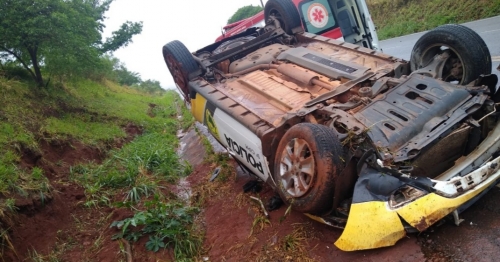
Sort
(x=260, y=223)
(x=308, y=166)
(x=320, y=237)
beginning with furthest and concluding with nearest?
(x=260, y=223), (x=320, y=237), (x=308, y=166)

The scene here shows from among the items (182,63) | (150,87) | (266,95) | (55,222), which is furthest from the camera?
(150,87)

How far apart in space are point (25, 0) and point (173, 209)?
21.2ft

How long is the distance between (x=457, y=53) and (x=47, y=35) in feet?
26.9

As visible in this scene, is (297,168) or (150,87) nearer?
(297,168)

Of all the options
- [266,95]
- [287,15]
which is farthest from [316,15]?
[266,95]

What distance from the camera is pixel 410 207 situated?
2848 mm

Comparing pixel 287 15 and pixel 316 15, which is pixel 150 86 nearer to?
pixel 316 15

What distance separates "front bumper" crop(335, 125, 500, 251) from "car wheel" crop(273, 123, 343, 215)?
0.26m

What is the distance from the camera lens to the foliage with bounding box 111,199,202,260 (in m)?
4.29

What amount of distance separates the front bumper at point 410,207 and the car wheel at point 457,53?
1257 mm

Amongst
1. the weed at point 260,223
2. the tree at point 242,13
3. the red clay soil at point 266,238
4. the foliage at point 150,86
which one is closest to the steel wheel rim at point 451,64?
the red clay soil at point 266,238

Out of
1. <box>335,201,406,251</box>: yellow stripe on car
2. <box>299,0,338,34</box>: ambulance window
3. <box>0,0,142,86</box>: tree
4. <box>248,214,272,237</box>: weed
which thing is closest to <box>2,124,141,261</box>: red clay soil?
<box>248,214,272,237</box>: weed

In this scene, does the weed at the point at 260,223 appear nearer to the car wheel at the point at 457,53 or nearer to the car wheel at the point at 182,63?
the car wheel at the point at 457,53

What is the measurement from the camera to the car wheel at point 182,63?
5.98 metres
